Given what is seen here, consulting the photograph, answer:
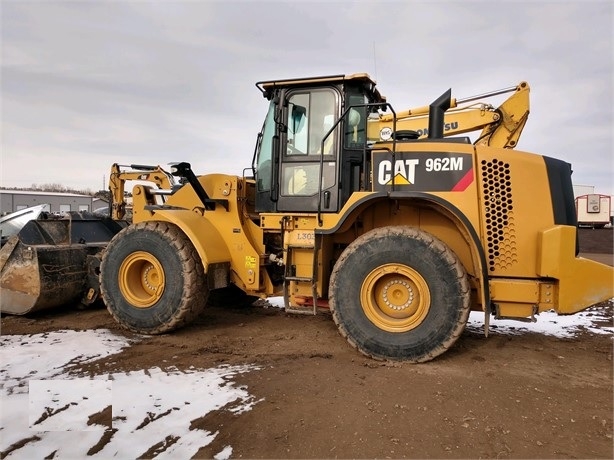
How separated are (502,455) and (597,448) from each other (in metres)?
0.64

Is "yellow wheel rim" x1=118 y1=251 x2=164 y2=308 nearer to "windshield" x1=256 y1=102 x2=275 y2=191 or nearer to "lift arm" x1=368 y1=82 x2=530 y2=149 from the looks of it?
"windshield" x1=256 y1=102 x2=275 y2=191

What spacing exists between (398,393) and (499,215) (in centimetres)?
199

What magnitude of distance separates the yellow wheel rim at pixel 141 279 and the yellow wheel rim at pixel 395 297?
248 cm

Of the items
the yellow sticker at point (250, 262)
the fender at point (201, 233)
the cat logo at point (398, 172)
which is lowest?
the yellow sticker at point (250, 262)

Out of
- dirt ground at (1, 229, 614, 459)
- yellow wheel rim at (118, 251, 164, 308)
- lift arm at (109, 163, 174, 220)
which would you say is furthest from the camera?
lift arm at (109, 163, 174, 220)

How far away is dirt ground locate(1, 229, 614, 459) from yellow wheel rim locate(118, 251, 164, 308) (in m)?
0.45

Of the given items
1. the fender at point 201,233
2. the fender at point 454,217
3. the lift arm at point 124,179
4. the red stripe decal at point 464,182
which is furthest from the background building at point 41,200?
the red stripe decal at point 464,182

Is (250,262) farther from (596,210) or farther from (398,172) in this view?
(596,210)

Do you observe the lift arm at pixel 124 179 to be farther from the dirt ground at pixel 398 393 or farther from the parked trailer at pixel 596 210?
the parked trailer at pixel 596 210

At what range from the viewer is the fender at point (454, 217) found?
14.1 ft

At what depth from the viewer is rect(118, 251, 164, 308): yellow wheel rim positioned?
17.8ft

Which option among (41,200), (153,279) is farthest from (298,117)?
(41,200)

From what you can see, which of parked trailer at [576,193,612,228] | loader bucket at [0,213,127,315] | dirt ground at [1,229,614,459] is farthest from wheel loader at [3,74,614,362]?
parked trailer at [576,193,612,228]

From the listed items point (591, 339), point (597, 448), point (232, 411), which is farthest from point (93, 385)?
point (591, 339)
